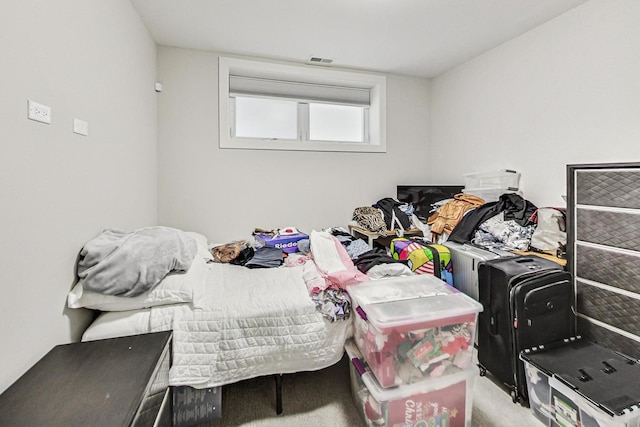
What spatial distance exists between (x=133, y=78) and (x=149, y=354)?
2013 millimetres

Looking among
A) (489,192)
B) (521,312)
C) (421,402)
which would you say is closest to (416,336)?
(421,402)

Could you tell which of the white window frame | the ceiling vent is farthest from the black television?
the ceiling vent

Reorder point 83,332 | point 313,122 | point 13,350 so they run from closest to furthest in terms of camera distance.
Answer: point 13,350 < point 83,332 < point 313,122

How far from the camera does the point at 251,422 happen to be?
1527 mm

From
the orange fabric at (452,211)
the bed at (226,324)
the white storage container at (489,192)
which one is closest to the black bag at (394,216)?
the orange fabric at (452,211)

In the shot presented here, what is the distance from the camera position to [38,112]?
115 centimetres

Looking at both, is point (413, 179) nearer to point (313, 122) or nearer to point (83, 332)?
point (313, 122)

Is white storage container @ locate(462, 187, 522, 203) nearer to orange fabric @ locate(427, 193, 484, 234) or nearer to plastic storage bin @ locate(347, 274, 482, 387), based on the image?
orange fabric @ locate(427, 193, 484, 234)

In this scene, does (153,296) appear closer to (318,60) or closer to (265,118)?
(265,118)

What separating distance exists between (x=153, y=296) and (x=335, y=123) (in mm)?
2782

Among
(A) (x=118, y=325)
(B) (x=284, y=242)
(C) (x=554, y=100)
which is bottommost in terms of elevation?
(A) (x=118, y=325)

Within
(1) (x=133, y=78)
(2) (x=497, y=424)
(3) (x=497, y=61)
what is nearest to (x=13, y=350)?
(1) (x=133, y=78)

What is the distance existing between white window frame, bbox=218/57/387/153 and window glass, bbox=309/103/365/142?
14 cm

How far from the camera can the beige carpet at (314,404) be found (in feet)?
4.99
